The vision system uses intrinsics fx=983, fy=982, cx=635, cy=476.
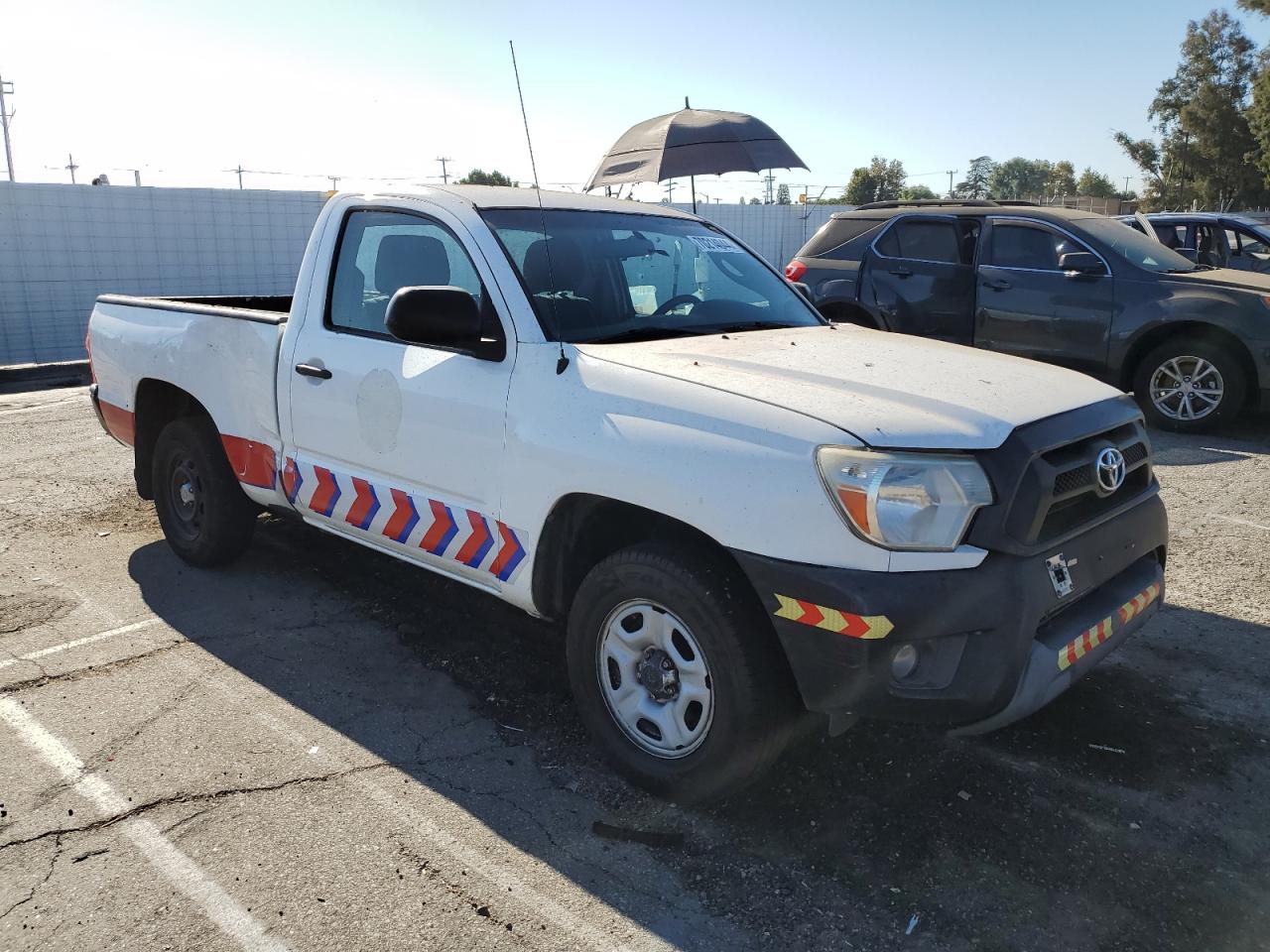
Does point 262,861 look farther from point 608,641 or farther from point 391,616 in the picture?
point 391,616

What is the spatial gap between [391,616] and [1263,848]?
349cm

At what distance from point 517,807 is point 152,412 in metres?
3.47

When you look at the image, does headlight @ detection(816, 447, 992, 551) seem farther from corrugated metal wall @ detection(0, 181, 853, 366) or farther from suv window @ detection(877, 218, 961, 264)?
corrugated metal wall @ detection(0, 181, 853, 366)

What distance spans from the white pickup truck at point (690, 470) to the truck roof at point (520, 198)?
0.03 meters

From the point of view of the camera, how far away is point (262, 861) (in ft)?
9.27

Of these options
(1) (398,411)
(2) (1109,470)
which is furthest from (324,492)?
(2) (1109,470)

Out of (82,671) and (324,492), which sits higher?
(324,492)

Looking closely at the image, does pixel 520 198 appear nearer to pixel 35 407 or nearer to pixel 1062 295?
pixel 1062 295

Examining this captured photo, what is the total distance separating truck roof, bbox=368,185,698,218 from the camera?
3.91 metres

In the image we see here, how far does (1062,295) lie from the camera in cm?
852

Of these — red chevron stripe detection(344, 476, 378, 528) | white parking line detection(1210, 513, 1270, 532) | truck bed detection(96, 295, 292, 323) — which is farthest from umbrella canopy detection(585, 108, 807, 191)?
red chevron stripe detection(344, 476, 378, 528)

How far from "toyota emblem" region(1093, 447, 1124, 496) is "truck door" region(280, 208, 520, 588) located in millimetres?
1877

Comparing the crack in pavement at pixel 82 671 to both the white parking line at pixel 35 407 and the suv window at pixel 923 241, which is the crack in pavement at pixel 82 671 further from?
the suv window at pixel 923 241

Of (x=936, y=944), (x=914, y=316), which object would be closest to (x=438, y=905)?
(x=936, y=944)
